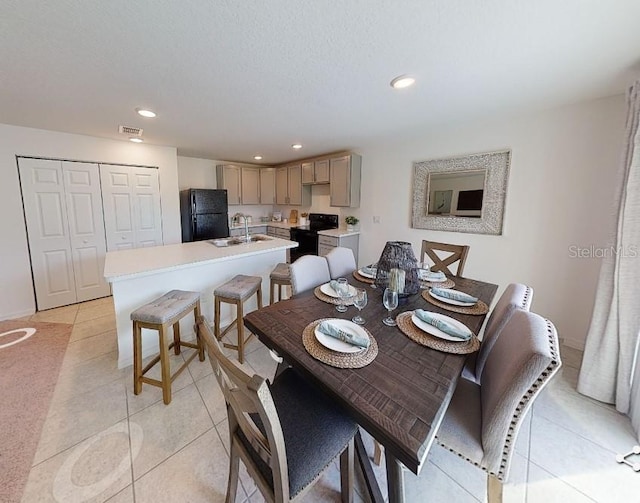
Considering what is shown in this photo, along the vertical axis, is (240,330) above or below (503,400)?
below

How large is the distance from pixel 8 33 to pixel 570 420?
4.02 metres

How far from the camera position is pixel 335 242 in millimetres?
3898

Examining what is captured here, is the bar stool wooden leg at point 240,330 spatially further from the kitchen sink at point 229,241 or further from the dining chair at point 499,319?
the dining chair at point 499,319

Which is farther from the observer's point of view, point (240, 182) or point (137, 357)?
point (240, 182)

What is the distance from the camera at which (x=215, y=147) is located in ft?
13.0

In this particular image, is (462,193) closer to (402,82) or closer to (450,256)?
(450,256)

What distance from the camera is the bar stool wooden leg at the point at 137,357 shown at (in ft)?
5.67

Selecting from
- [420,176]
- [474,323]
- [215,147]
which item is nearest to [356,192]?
[420,176]

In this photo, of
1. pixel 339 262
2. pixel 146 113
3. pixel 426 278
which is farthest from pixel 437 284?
pixel 146 113

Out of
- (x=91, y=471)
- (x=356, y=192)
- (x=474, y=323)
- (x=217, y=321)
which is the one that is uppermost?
(x=356, y=192)

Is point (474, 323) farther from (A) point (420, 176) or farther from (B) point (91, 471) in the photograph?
(A) point (420, 176)

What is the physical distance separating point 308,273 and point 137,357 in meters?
1.33

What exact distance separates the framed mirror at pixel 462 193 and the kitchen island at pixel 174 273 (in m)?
1.90

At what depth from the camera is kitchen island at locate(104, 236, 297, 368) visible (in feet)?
6.61
